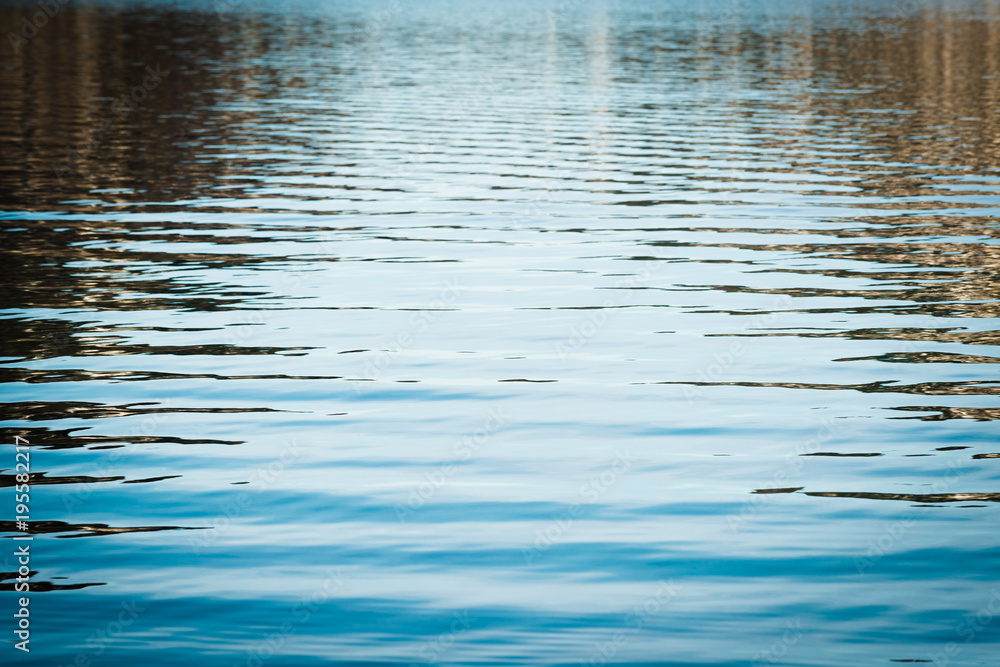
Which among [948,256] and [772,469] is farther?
[948,256]

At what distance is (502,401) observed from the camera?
10.3m

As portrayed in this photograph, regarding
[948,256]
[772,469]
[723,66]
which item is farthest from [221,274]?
→ [723,66]

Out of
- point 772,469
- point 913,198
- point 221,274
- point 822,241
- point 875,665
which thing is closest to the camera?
point 875,665

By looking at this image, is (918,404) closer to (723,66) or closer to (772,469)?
(772,469)

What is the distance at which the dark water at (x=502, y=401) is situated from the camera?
6680mm

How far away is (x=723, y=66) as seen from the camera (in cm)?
4931

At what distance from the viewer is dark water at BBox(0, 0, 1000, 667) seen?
21.9 ft

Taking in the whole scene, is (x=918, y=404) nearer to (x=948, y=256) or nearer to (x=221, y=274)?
(x=948, y=256)

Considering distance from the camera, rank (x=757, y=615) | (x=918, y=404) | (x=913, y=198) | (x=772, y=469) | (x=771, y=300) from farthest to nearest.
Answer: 1. (x=913, y=198)
2. (x=771, y=300)
3. (x=918, y=404)
4. (x=772, y=469)
5. (x=757, y=615)

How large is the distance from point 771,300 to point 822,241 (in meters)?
3.57

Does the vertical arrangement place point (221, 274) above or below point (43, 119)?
below

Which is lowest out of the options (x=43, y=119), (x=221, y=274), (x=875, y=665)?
(x=875, y=665)

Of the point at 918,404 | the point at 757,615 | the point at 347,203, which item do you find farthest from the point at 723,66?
the point at 757,615

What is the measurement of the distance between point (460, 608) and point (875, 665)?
2.34m
